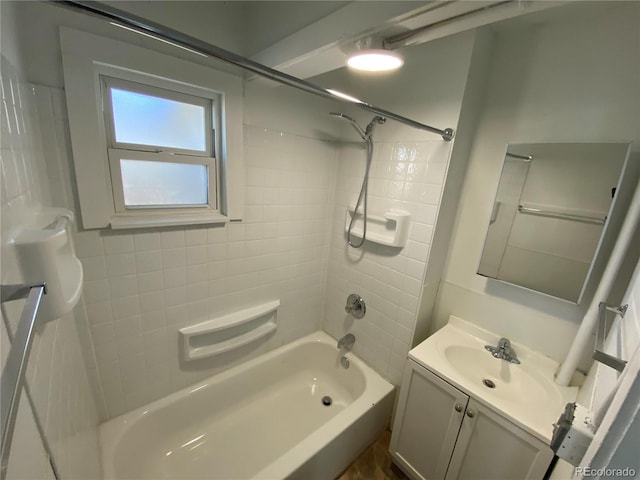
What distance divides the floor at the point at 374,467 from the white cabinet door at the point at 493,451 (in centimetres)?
40

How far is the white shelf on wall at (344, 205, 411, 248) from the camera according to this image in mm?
1529

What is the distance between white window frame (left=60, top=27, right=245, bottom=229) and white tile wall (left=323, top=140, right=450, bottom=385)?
794 mm

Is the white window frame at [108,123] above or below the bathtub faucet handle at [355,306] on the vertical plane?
above

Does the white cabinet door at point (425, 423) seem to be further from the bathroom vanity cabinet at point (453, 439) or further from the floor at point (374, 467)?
the floor at point (374, 467)

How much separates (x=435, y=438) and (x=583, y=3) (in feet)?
6.88

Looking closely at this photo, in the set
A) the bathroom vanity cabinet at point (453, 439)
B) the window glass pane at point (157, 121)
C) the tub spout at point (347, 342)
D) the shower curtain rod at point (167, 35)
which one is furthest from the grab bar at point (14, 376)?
the tub spout at point (347, 342)

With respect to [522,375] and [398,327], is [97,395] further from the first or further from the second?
[522,375]

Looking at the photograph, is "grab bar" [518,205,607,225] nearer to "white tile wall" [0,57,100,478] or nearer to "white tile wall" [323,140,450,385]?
"white tile wall" [323,140,450,385]

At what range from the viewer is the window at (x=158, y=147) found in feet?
3.95

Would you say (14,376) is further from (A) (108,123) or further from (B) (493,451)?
(B) (493,451)

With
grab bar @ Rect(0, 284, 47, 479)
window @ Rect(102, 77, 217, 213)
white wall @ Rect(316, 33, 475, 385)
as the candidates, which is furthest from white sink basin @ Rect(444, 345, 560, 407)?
window @ Rect(102, 77, 217, 213)

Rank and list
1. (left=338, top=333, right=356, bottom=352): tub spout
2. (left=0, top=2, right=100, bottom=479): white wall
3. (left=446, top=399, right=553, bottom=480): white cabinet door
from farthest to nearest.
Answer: (left=338, top=333, right=356, bottom=352): tub spout
(left=446, top=399, right=553, bottom=480): white cabinet door
(left=0, top=2, right=100, bottom=479): white wall

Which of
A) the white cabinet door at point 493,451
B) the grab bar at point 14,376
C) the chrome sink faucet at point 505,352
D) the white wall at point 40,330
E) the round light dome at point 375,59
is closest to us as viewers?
the grab bar at point 14,376

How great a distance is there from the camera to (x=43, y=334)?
2.07 feet
